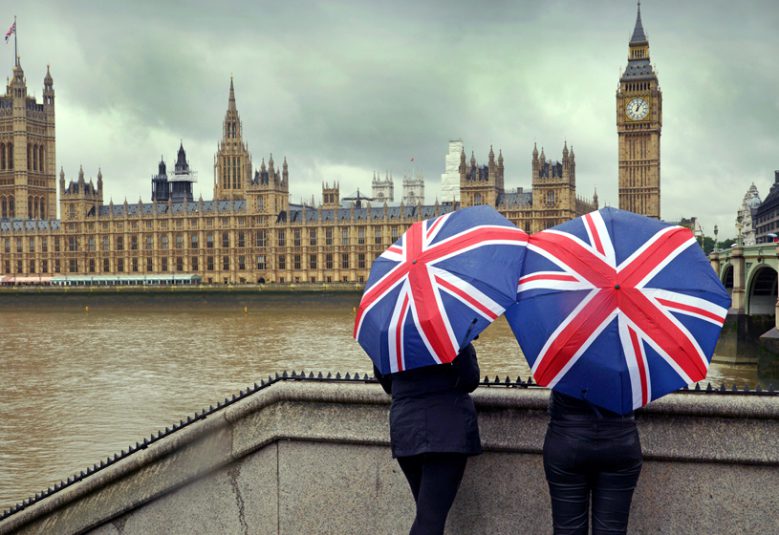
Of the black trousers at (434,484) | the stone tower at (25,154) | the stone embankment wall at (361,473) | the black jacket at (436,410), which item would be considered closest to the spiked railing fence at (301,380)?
the stone embankment wall at (361,473)

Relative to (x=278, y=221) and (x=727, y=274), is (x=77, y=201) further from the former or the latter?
(x=727, y=274)

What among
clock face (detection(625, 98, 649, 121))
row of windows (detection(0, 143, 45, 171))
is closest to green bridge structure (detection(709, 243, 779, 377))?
clock face (detection(625, 98, 649, 121))

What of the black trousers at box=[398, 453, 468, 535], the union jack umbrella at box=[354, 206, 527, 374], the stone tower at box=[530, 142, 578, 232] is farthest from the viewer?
the stone tower at box=[530, 142, 578, 232]

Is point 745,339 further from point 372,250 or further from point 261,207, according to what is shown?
point 261,207

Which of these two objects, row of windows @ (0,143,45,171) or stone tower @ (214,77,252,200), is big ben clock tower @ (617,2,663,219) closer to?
stone tower @ (214,77,252,200)

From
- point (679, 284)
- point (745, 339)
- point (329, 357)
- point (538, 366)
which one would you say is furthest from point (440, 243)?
point (745, 339)

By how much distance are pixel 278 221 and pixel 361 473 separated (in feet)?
256

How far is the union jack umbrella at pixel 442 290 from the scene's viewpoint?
13.5ft

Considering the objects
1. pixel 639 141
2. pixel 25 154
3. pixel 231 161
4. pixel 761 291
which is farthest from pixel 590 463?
pixel 25 154

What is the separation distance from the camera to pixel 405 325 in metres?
4.23

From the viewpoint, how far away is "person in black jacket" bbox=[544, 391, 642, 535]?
3.98 m

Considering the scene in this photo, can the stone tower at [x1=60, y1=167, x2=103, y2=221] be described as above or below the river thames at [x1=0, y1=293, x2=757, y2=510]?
above

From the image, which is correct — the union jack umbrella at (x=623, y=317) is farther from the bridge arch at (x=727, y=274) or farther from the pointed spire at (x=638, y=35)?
the pointed spire at (x=638, y=35)

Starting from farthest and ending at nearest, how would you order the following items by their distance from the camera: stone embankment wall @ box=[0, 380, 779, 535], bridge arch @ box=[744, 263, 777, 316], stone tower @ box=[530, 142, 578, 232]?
stone tower @ box=[530, 142, 578, 232]
bridge arch @ box=[744, 263, 777, 316]
stone embankment wall @ box=[0, 380, 779, 535]
